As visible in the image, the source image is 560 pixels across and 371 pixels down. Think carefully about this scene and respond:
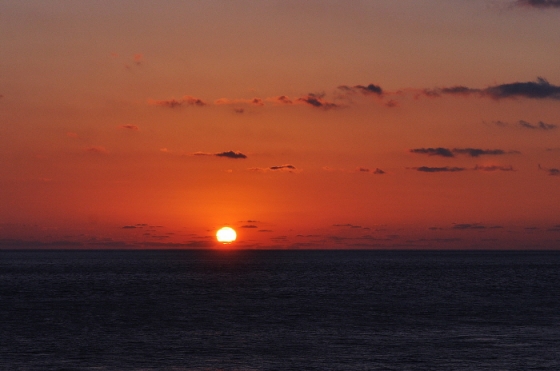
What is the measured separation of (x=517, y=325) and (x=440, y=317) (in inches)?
370

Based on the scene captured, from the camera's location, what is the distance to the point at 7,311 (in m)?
80.1

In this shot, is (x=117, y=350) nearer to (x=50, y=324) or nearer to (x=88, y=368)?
(x=88, y=368)

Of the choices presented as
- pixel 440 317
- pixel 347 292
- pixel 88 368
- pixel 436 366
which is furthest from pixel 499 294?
pixel 88 368

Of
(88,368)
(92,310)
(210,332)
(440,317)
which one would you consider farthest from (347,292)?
(88,368)

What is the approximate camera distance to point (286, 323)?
6856cm

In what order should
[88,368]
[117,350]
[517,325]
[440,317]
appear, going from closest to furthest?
[88,368] → [117,350] → [517,325] → [440,317]

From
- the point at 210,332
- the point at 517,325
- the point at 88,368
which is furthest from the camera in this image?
the point at 517,325

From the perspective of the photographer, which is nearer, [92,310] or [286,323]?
[286,323]

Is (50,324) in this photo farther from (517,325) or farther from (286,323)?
(517,325)

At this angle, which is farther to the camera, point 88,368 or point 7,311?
point 7,311

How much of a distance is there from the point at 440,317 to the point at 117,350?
36.1m

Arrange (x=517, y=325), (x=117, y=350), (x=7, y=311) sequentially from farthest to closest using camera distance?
(x=7, y=311)
(x=517, y=325)
(x=117, y=350)

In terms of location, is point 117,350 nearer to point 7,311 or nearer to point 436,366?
point 436,366

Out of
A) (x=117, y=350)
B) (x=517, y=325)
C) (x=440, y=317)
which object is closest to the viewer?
(x=117, y=350)
